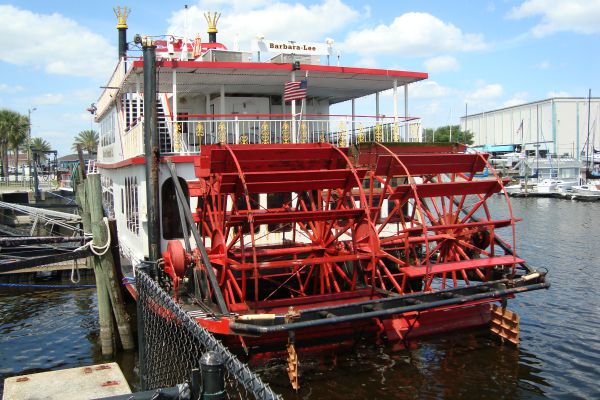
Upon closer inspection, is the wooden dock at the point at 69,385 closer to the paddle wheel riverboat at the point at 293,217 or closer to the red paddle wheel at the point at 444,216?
the paddle wheel riverboat at the point at 293,217

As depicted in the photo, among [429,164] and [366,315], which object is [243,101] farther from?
[366,315]

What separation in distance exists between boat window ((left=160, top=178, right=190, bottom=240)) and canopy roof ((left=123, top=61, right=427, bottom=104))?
2001mm

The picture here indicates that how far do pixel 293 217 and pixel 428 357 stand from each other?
Answer: 110 inches

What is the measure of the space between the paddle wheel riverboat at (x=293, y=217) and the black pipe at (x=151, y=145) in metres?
0.02

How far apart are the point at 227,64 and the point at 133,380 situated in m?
5.41

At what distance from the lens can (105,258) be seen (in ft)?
26.8

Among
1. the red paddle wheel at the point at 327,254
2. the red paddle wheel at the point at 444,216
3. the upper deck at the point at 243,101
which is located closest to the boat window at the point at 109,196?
the upper deck at the point at 243,101

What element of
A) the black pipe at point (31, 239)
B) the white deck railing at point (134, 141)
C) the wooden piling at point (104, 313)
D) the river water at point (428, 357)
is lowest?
the river water at point (428, 357)

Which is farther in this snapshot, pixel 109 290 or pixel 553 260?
pixel 553 260

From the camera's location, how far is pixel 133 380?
799 centimetres

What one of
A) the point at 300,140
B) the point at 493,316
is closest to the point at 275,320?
the point at 493,316

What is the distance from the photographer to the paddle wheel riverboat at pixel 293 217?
25.9 ft

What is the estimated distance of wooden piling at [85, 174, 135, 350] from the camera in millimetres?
8070

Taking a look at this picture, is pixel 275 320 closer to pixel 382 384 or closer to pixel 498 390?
pixel 382 384
